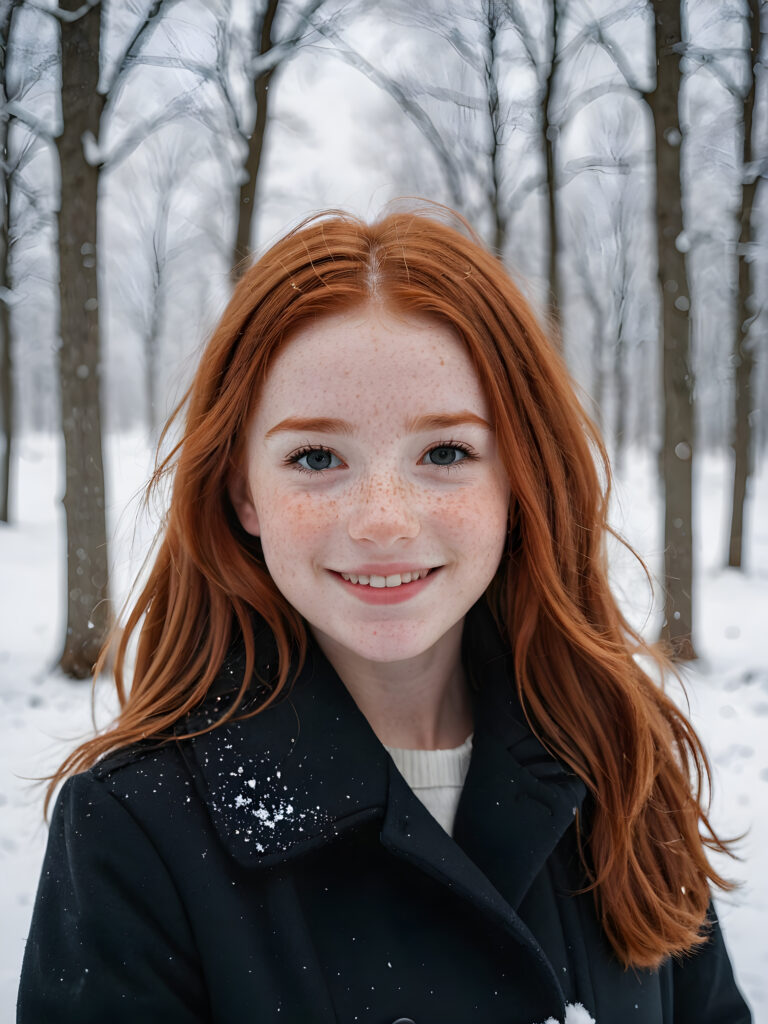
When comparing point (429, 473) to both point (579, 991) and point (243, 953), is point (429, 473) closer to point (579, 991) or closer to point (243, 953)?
point (243, 953)

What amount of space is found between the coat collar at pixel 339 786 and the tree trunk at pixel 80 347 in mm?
3928

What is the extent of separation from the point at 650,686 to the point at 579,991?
66 cm

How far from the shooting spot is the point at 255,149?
21.4ft

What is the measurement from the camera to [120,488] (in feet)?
59.7

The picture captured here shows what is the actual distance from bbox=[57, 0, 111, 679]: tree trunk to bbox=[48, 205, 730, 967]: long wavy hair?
12.3ft

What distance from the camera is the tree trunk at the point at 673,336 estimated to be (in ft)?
16.8

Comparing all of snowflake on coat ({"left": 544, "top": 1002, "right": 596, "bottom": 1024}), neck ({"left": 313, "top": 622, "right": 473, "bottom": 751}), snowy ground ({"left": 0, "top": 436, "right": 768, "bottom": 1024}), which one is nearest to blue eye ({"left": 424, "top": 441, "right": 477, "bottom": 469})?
neck ({"left": 313, "top": 622, "right": 473, "bottom": 751})

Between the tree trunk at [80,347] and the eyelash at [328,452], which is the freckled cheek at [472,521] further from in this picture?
the tree trunk at [80,347]

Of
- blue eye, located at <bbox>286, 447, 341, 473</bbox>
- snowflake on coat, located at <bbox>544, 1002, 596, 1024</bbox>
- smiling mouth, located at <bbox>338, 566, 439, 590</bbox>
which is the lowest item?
snowflake on coat, located at <bbox>544, 1002, 596, 1024</bbox>

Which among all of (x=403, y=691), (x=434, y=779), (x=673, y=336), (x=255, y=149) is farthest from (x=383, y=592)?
(x=255, y=149)

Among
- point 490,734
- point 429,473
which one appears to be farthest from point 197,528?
point 490,734

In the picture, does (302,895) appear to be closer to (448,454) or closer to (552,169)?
(448,454)

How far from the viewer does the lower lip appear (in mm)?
1217

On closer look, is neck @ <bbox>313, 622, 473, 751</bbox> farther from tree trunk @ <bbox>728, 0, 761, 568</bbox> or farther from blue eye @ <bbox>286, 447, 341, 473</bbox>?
tree trunk @ <bbox>728, 0, 761, 568</bbox>
